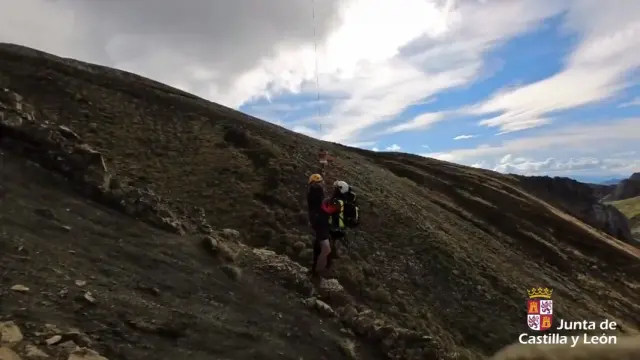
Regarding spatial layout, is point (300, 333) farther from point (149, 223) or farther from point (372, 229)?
point (372, 229)

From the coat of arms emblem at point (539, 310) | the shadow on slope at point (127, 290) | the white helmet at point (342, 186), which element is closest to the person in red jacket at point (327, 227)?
the white helmet at point (342, 186)

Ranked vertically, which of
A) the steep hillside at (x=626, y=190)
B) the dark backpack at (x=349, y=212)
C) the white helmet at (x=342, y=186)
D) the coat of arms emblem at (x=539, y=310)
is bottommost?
the coat of arms emblem at (x=539, y=310)

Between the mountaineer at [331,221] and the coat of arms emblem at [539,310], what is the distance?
7.33 metres

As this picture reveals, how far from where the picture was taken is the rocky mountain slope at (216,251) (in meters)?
8.76

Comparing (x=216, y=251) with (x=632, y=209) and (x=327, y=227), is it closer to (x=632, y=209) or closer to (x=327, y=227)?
(x=327, y=227)

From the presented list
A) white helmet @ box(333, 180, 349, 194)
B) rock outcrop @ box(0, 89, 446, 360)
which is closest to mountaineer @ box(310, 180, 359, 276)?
white helmet @ box(333, 180, 349, 194)

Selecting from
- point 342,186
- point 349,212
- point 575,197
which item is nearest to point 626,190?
point 575,197

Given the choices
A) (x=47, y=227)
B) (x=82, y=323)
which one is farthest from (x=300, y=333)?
(x=47, y=227)

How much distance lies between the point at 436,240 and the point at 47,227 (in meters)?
12.6

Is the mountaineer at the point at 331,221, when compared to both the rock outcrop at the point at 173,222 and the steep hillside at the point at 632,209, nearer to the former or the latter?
the rock outcrop at the point at 173,222

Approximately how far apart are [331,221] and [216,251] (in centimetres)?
295

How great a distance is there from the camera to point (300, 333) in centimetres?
1044

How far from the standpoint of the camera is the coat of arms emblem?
16469mm

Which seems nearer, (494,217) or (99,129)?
(99,129)
